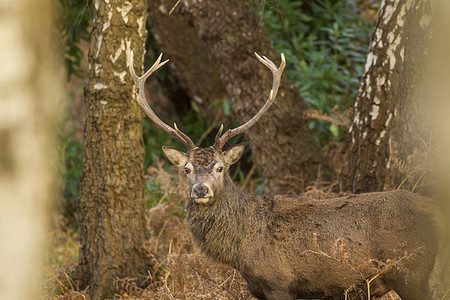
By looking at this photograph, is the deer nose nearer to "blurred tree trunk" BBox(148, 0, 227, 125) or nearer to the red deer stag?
the red deer stag

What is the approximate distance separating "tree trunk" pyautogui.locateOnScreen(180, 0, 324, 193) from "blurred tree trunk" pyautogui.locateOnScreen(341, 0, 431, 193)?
148cm

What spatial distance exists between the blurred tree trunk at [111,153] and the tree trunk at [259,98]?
2408mm

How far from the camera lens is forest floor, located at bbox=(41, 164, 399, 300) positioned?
5.53 m

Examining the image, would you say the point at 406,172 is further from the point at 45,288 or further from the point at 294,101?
the point at 45,288

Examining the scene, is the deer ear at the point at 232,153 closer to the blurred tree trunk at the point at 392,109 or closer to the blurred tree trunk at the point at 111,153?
the blurred tree trunk at the point at 111,153

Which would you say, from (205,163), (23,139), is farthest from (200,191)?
(23,139)

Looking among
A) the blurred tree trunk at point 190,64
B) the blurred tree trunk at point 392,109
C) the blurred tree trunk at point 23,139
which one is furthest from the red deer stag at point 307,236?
the blurred tree trunk at point 190,64

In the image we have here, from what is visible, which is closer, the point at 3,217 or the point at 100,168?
the point at 3,217

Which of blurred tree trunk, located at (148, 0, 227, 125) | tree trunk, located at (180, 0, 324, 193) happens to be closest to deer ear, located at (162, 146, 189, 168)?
tree trunk, located at (180, 0, 324, 193)

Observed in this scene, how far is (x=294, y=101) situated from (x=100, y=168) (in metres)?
3.40

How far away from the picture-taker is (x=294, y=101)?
27.7ft

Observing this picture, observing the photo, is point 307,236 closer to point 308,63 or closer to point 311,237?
point 311,237

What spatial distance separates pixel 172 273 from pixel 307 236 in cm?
177

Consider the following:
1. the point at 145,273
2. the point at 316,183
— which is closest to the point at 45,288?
the point at 145,273
